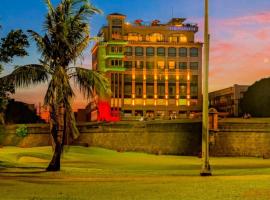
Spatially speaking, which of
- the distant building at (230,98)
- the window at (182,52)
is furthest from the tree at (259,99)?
the window at (182,52)

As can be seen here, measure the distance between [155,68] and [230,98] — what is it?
1038 inches

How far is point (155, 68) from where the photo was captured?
175 m

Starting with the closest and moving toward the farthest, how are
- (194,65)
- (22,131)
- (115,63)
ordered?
(22,131), (115,63), (194,65)

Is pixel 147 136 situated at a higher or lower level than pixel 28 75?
lower

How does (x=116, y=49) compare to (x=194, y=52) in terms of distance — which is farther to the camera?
(x=194, y=52)

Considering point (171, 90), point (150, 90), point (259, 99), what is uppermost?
point (171, 90)

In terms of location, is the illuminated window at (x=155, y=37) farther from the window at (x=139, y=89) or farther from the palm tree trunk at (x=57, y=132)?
the palm tree trunk at (x=57, y=132)

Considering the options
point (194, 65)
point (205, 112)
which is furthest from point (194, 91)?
point (205, 112)

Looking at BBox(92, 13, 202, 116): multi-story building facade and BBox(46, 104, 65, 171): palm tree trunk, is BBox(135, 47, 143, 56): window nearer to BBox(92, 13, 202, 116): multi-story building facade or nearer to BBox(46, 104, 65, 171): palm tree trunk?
BBox(92, 13, 202, 116): multi-story building facade

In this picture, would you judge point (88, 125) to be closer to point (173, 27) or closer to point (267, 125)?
point (267, 125)

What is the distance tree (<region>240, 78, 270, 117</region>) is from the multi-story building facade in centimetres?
6133

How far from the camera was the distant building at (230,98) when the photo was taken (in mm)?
172875

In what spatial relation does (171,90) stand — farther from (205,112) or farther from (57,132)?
(205,112)

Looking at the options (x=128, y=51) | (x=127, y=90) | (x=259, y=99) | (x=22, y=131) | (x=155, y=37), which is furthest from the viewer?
(x=155, y=37)
